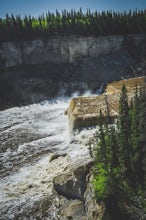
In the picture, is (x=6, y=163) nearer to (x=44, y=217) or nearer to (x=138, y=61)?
(x=44, y=217)

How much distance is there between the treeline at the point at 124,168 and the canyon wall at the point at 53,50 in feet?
202

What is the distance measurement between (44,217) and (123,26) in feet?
274

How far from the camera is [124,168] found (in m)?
25.8

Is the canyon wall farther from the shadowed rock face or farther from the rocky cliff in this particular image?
the shadowed rock face

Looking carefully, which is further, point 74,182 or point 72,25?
point 72,25

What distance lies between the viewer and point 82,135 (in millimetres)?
41375

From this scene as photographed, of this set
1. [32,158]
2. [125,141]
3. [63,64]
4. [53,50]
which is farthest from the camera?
[63,64]

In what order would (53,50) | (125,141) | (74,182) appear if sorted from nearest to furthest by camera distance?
(125,141) < (74,182) < (53,50)

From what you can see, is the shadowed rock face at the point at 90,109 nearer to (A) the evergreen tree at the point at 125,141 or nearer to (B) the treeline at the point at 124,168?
(A) the evergreen tree at the point at 125,141

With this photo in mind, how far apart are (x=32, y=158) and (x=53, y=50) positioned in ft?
183

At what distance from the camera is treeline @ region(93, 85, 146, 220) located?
2194 centimetres

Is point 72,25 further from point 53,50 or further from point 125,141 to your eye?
point 125,141

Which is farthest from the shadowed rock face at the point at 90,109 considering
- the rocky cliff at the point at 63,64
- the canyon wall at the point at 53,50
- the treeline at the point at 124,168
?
the canyon wall at the point at 53,50

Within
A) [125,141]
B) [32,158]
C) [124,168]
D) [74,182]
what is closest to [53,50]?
[32,158]
